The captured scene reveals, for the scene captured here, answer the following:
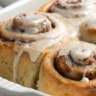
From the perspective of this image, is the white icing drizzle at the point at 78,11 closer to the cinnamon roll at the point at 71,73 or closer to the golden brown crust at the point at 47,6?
the golden brown crust at the point at 47,6

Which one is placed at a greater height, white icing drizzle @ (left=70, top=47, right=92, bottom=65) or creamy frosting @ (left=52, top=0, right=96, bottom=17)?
white icing drizzle @ (left=70, top=47, right=92, bottom=65)

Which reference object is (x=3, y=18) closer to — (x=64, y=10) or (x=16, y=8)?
(x=16, y=8)

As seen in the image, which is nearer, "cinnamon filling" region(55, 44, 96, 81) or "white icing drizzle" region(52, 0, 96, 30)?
"cinnamon filling" region(55, 44, 96, 81)

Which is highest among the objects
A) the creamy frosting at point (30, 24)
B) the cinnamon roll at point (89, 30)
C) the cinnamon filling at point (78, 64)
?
the creamy frosting at point (30, 24)

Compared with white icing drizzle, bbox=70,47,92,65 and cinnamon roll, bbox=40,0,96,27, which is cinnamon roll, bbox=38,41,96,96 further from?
cinnamon roll, bbox=40,0,96,27

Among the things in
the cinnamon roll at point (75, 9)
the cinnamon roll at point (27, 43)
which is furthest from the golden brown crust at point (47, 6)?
the cinnamon roll at point (27, 43)

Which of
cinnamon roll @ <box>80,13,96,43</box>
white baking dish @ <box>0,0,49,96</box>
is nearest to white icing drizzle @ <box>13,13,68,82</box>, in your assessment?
cinnamon roll @ <box>80,13,96,43</box>

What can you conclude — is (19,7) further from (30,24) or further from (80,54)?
(80,54)

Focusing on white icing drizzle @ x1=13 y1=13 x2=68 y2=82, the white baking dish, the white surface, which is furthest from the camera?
the white surface
